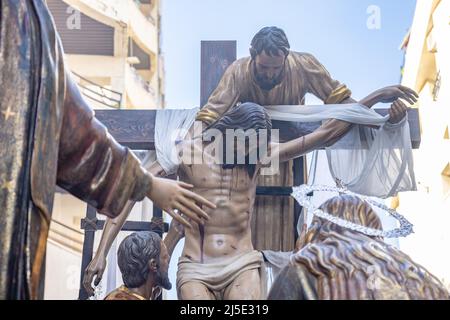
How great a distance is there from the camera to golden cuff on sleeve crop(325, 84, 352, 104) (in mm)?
5617

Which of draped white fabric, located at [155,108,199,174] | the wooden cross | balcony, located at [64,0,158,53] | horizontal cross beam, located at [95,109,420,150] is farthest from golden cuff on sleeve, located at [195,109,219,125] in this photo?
balcony, located at [64,0,158,53]

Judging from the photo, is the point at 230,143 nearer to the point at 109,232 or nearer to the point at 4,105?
the point at 109,232

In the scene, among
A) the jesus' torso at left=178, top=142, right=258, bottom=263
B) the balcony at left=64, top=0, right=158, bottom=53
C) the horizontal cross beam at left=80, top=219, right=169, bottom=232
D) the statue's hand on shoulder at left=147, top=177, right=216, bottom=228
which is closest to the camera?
the statue's hand on shoulder at left=147, top=177, right=216, bottom=228

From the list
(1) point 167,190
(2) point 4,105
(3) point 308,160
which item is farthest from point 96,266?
(2) point 4,105

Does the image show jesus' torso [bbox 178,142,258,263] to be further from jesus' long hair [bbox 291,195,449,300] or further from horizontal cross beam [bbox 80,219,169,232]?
jesus' long hair [bbox 291,195,449,300]

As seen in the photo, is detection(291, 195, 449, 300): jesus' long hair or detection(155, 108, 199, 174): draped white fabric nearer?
detection(291, 195, 449, 300): jesus' long hair

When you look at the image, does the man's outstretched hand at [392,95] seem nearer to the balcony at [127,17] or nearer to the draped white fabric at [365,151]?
the draped white fabric at [365,151]

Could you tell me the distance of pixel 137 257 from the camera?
12.6 ft

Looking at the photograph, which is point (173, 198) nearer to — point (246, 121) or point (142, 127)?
point (246, 121)

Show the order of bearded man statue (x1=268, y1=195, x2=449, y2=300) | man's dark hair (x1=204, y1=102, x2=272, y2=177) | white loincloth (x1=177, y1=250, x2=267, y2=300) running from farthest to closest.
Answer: man's dark hair (x1=204, y1=102, x2=272, y2=177) < white loincloth (x1=177, y1=250, x2=267, y2=300) < bearded man statue (x1=268, y1=195, x2=449, y2=300)

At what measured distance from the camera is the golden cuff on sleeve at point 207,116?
5.27 meters

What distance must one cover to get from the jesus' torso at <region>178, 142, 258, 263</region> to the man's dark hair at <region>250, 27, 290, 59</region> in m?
0.96
